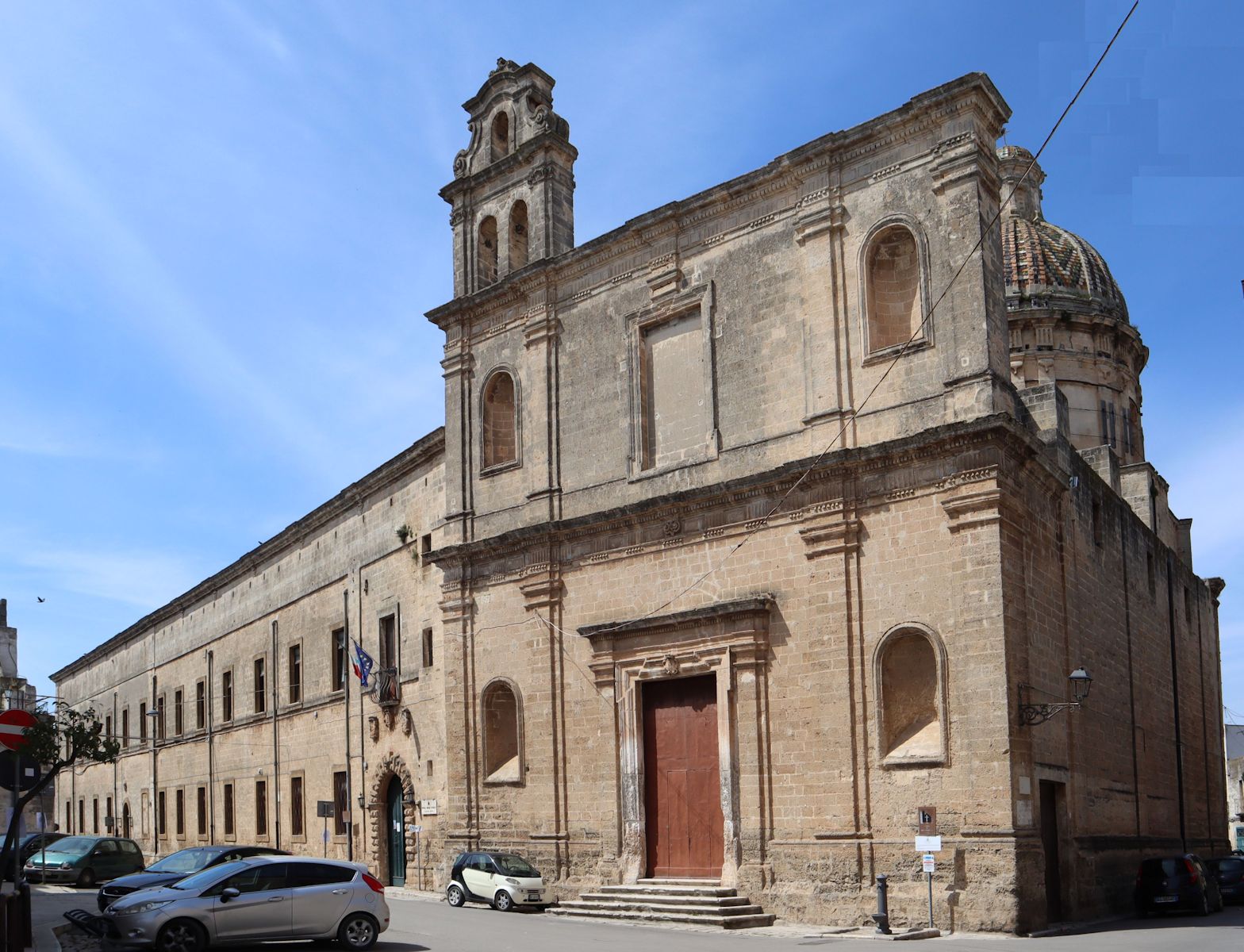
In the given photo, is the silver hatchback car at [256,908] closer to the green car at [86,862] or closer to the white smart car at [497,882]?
the white smart car at [497,882]

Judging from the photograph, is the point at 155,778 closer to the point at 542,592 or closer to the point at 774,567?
the point at 542,592

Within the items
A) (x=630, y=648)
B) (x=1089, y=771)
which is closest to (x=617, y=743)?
(x=630, y=648)

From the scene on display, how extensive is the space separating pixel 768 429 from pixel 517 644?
21.2ft

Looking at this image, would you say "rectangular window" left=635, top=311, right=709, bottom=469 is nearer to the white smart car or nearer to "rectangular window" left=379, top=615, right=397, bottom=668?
the white smart car

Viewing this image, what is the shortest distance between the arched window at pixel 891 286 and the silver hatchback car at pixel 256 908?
35.1ft

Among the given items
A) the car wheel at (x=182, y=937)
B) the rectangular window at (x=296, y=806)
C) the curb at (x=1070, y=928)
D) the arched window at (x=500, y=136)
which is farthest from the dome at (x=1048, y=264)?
the car wheel at (x=182, y=937)

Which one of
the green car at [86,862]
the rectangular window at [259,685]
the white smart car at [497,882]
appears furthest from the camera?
the rectangular window at [259,685]

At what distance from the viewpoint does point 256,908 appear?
1554 centimetres

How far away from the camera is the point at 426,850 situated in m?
27.8

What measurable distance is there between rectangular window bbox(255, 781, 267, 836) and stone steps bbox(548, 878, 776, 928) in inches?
698

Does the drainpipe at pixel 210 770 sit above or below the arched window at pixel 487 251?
below

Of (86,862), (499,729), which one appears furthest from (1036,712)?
(86,862)

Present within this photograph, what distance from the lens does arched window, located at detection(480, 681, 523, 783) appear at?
24.7 metres

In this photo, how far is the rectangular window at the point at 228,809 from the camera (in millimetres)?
40500
